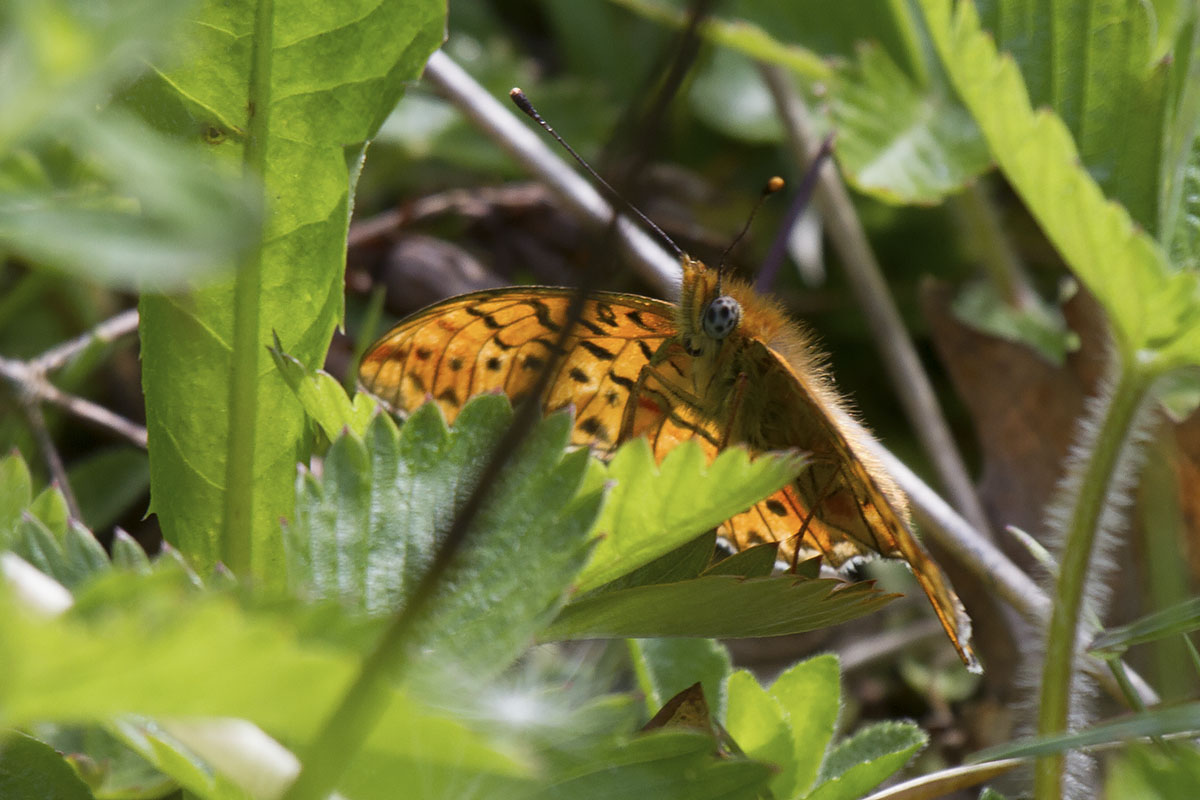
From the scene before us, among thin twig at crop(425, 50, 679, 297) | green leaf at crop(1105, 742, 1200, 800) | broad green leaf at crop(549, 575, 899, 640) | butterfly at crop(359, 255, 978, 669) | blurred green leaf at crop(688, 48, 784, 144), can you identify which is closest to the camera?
green leaf at crop(1105, 742, 1200, 800)

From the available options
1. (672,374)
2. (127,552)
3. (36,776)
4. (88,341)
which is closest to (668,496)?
(127,552)

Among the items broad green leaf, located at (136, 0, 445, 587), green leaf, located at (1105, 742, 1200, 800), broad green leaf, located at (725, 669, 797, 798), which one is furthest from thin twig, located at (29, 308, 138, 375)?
green leaf, located at (1105, 742, 1200, 800)

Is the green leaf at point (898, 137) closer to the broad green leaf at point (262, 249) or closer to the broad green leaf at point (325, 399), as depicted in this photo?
the broad green leaf at point (262, 249)

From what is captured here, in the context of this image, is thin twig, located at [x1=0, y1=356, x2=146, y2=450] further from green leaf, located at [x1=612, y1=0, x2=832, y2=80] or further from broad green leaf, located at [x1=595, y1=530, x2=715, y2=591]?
green leaf, located at [x1=612, y1=0, x2=832, y2=80]

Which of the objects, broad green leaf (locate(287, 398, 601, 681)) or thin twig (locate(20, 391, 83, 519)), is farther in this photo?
thin twig (locate(20, 391, 83, 519))

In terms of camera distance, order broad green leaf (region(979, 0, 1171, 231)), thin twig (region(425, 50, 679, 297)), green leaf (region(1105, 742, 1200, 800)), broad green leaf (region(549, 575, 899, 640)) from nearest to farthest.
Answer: green leaf (region(1105, 742, 1200, 800)) < broad green leaf (region(549, 575, 899, 640)) < broad green leaf (region(979, 0, 1171, 231)) < thin twig (region(425, 50, 679, 297))

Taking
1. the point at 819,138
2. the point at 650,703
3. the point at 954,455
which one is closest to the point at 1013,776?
the point at 650,703

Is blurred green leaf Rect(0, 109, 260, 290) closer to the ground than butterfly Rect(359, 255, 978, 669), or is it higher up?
closer to the ground

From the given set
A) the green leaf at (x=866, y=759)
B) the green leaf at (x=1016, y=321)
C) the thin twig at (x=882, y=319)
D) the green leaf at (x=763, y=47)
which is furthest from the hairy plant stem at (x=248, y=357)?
the green leaf at (x=1016, y=321)
